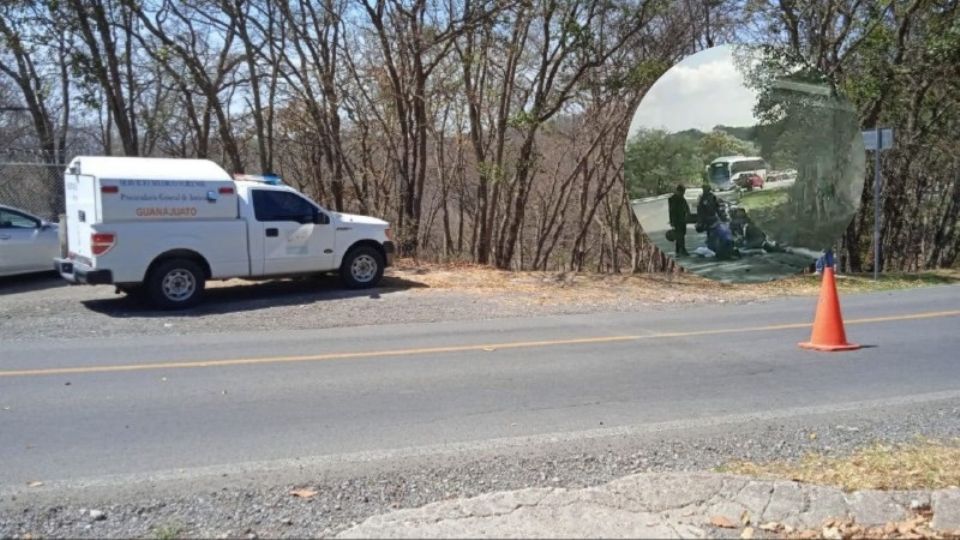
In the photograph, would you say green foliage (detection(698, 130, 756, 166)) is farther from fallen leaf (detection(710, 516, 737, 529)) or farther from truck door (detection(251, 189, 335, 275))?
fallen leaf (detection(710, 516, 737, 529))

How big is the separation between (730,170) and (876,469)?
11.8m

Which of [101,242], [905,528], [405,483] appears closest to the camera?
[905,528]

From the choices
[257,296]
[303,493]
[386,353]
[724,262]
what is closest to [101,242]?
[257,296]

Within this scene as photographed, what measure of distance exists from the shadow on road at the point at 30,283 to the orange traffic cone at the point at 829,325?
12.6 m

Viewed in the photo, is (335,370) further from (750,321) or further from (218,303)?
(750,321)

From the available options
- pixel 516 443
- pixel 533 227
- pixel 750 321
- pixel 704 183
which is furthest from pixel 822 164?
pixel 516 443

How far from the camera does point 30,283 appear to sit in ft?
48.9

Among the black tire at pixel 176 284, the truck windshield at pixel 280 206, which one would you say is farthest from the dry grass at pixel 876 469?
the truck windshield at pixel 280 206

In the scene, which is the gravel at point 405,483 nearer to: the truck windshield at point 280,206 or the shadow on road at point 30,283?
the truck windshield at point 280,206

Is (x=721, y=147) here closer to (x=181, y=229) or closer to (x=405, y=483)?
(x=181, y=229)

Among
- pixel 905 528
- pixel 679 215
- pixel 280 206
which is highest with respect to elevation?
pixel 280 206

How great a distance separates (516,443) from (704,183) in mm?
11766

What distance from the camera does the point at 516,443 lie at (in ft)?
19.5

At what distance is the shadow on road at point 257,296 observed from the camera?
12.2 m
